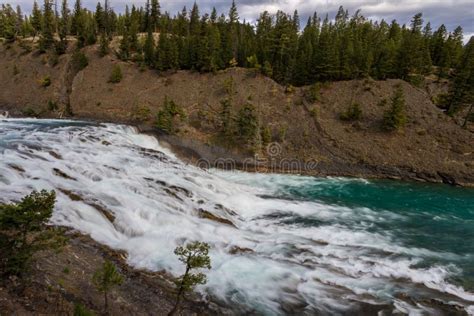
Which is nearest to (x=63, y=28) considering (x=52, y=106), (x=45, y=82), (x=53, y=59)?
(x=53, y=59)

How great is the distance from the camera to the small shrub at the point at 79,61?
51547 millimetres

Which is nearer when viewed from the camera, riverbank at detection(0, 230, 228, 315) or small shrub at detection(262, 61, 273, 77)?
riverbank at detection(0, 230, 228, 315)

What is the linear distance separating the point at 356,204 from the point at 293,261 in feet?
40.6

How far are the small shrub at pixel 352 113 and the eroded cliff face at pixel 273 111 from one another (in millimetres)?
982

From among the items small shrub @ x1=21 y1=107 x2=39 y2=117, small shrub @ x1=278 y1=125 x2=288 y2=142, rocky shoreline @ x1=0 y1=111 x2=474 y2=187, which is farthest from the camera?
small shrub @ x1=21 y1=107 x2=39 y2=117

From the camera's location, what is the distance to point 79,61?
5159cm

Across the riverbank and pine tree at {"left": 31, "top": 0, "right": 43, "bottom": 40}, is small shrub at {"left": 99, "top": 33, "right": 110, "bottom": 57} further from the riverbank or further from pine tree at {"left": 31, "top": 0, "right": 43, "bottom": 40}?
the riverbank

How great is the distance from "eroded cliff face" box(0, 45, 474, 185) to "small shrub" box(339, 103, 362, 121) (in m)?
0.98

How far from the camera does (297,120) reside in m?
40.3

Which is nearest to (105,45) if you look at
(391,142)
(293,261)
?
(391,142)

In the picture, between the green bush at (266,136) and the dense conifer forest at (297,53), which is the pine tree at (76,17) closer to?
the dense conifer forest at (297,53)

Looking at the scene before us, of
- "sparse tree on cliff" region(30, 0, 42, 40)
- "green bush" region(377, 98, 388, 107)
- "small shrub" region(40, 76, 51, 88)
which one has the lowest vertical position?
"green bush" region(377, 98, 388, 107)

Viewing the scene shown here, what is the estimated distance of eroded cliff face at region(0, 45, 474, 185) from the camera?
3394 cm

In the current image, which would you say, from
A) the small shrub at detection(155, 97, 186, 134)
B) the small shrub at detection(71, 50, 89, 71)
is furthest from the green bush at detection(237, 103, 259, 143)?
the small shrub at detection(71, 50, 89, 71)
